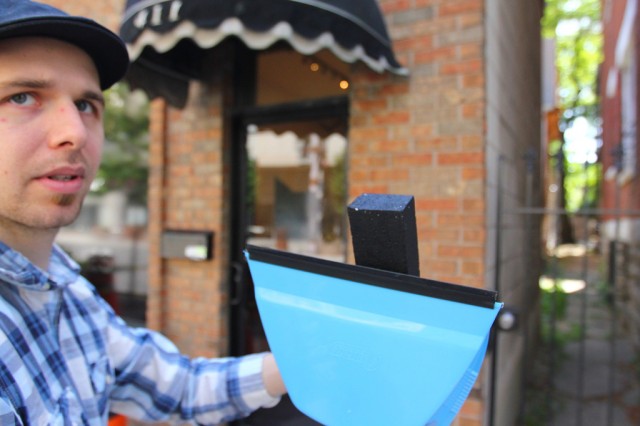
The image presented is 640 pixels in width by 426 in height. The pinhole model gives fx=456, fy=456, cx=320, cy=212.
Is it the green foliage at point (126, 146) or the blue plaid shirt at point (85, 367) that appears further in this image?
the green foliage at point (126, 146)

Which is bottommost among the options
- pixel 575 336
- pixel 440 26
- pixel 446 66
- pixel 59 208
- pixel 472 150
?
pixel 575 336

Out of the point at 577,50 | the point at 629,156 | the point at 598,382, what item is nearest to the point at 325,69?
the point at 598,382

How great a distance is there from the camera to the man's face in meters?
0.97

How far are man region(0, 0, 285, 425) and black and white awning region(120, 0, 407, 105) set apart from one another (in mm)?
933

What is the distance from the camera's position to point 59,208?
1.02m

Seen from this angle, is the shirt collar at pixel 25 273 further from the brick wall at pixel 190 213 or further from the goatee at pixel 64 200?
the brick wall at pixel 190 213

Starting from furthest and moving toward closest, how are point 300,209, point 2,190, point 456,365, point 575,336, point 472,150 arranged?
point 575,336 → point 300,209 → point 472,150 → point 2,190 → point 456,365

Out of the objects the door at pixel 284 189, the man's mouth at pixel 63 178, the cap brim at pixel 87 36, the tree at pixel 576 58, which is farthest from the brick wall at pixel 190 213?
the tree at pixel 576 58

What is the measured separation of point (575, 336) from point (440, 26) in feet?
19.1

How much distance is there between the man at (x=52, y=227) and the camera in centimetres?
96

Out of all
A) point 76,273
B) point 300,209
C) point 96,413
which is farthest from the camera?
point 300,209

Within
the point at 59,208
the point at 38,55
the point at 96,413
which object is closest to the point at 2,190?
the point at 59,208

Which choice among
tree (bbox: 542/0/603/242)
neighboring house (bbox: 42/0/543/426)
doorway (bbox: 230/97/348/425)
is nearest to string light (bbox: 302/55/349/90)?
neighboring house (bbox: 42/0/543/426)

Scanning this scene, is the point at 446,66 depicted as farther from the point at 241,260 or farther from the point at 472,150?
the point at 241,260
